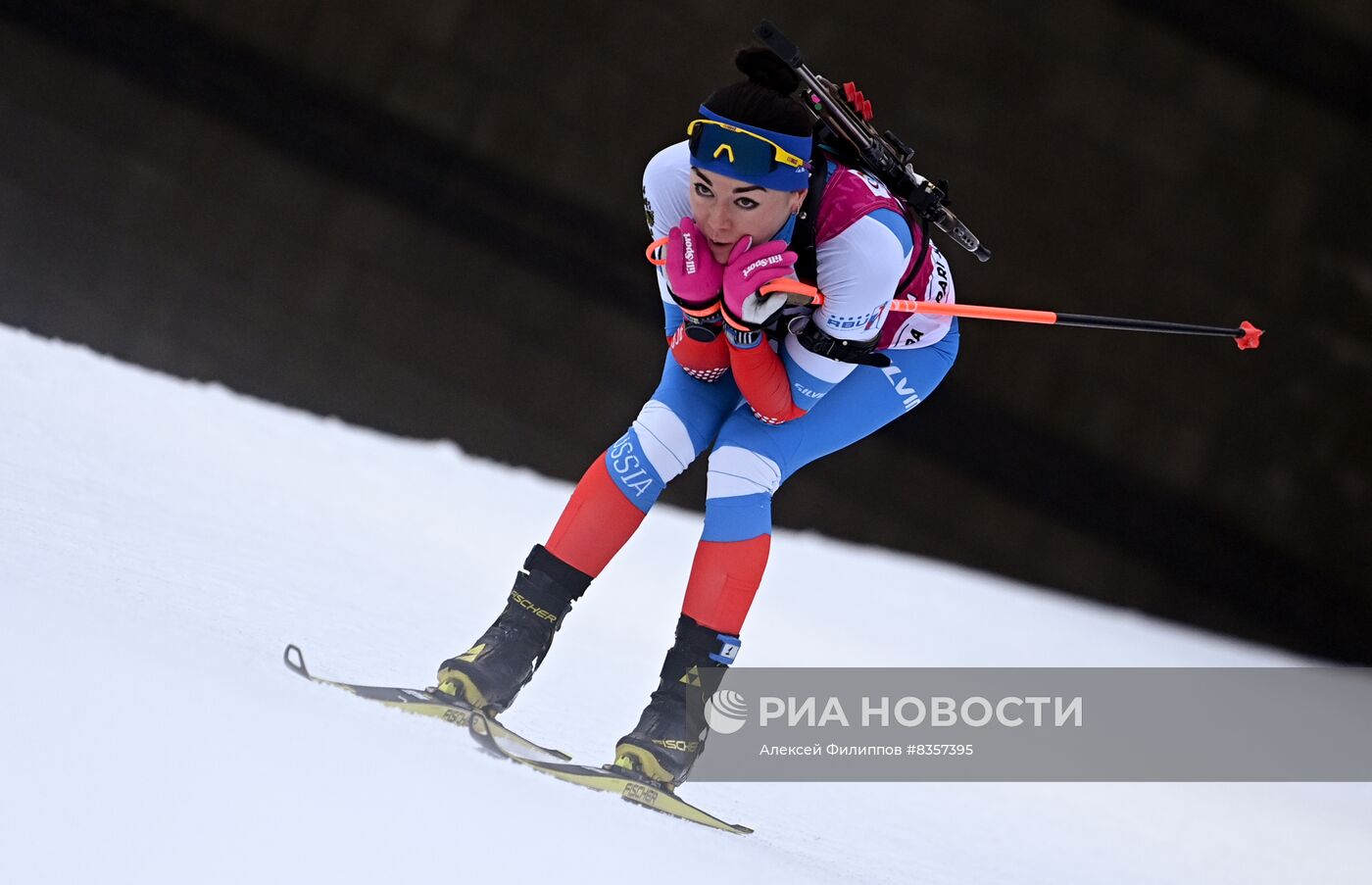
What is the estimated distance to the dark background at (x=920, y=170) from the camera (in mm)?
4918

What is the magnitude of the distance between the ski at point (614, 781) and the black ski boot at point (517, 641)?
0.07 metres

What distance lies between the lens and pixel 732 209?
2.20 metres

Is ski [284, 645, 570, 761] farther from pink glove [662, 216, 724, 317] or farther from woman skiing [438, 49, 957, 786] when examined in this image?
pink glove [662, 216, 724, 317]

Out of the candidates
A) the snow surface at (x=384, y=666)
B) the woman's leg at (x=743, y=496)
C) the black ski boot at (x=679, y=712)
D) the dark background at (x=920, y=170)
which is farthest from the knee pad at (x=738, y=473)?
the dark background at (x=920, y=170)

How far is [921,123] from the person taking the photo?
5250 millimetres

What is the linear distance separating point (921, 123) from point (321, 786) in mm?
4210

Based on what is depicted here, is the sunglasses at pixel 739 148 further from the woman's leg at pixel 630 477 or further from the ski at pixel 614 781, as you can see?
the ski at pixel 614 781

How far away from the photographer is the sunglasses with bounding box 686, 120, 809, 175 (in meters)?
2.16

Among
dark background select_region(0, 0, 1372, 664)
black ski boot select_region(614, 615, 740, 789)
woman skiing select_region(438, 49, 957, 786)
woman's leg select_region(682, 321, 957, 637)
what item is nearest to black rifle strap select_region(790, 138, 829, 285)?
woman skiing select_region(438, 49, 957, 786)

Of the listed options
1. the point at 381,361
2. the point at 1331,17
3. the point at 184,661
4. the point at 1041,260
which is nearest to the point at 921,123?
the point at 1041,260

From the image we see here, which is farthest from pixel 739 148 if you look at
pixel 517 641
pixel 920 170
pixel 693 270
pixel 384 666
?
Result: pixel 920 170

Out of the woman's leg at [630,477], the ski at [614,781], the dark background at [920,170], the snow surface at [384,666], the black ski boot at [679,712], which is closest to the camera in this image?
the snow surface at [384,666]

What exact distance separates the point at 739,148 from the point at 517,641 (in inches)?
33.5

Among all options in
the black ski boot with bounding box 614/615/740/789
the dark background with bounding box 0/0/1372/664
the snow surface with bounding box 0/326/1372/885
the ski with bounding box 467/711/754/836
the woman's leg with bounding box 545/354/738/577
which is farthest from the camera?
the dark background with bounding box 0/0/1372/664
